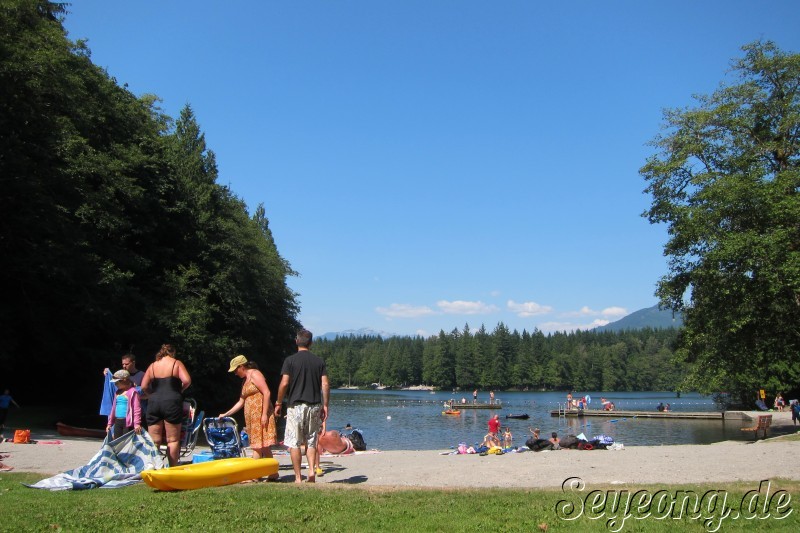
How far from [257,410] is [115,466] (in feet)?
7.23

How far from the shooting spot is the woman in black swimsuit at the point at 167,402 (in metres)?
9.74

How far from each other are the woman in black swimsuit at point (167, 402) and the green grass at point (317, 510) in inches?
54.8

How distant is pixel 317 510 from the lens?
6.70 metres

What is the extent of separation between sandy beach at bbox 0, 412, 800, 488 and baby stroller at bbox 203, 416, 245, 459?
990 mm

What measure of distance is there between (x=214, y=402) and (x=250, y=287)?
31.3ft

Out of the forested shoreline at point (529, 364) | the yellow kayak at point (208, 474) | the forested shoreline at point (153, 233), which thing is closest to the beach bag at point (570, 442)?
the forested shoreline at point (153, 233)

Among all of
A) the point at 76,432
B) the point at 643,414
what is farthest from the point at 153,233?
the point at 643,414

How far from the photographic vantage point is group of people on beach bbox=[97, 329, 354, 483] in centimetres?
916

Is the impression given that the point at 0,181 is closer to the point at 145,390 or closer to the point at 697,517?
the point at 145,390

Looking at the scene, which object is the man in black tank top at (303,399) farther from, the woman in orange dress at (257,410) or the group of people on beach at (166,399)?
the group of people on beach at (166,399)

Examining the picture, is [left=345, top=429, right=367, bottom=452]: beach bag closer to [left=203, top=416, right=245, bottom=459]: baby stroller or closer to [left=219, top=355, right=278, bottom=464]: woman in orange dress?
[left=203, top=416, right=245, bottom=459]: baby stroller

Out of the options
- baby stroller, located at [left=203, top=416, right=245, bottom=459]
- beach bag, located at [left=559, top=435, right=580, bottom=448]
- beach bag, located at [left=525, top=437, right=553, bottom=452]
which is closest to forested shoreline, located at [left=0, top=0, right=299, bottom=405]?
baby stroller, located at [left=203, top=416, right=245, bottom=459]

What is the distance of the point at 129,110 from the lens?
3553 cm

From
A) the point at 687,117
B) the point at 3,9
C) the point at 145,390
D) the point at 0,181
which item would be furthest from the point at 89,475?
the point at 687,117
